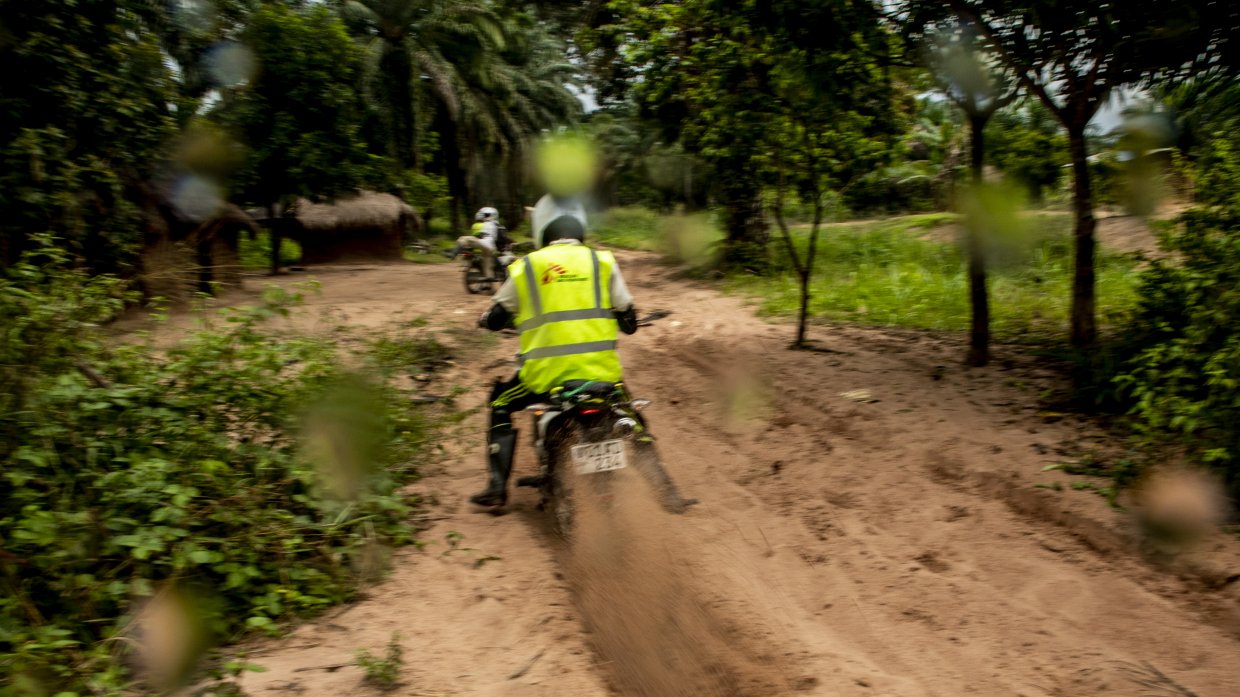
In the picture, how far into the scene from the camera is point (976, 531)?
5438 mm

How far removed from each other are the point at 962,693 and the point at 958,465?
9.54 feet

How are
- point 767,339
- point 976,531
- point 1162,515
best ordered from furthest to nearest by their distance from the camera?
point 767,339 → point 976,531 → point 1162,515

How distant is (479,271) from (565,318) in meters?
10.8

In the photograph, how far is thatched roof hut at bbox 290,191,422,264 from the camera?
69.9 feet

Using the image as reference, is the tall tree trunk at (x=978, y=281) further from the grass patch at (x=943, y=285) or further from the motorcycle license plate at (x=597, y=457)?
the motorcycle license plate at (x=597, y=457)

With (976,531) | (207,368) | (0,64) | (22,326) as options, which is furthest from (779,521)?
(0,64)

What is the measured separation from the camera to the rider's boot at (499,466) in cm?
596

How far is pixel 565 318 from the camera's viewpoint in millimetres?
5344

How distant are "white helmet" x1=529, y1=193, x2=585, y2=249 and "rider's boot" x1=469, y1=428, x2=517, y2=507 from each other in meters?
1.26

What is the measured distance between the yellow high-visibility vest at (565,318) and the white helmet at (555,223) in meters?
0.17

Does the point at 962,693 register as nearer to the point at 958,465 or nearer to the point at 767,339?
the point at 958,465

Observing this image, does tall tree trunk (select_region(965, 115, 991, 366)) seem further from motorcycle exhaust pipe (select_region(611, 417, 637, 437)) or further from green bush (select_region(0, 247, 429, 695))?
green bush (select_region(0, 247, 429, 695))

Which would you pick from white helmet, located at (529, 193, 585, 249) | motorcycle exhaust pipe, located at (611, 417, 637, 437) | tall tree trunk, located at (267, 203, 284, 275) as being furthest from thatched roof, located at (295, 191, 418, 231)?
motorcycle exhaust pipe, located at (611, 417, 637, 437)

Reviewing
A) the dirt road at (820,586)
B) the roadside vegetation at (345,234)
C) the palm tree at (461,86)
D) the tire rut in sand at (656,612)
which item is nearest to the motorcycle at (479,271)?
the roadside vegetation at (345,234)
